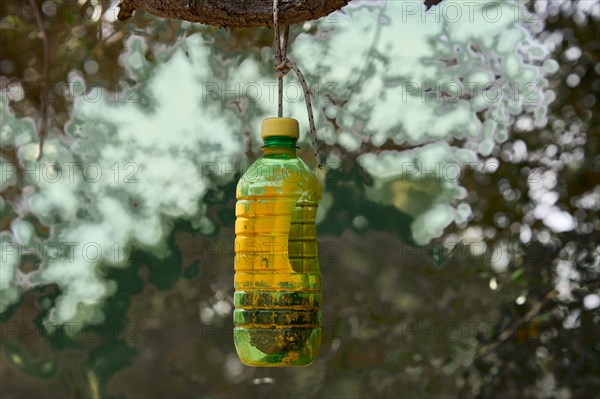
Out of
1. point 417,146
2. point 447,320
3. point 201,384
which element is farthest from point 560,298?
point 201,384

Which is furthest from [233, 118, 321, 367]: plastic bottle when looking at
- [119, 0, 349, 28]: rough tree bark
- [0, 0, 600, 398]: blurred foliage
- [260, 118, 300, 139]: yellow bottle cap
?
[0, 0, 600, 398]: blurred foliage

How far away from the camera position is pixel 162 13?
204 cm

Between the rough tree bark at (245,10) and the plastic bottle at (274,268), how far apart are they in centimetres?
22

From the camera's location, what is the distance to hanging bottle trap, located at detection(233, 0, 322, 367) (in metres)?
2.05

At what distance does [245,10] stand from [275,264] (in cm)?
60

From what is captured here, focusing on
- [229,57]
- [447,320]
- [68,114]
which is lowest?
[447,320]

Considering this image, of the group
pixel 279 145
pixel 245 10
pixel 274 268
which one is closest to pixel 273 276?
pixel 274 268

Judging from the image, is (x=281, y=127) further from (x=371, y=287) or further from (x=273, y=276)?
(x=371, y=287)

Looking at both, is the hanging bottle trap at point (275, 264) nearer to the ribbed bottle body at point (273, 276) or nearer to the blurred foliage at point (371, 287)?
the ribbed bottle body at point (273, 276)

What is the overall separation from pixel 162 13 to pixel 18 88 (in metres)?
2.88

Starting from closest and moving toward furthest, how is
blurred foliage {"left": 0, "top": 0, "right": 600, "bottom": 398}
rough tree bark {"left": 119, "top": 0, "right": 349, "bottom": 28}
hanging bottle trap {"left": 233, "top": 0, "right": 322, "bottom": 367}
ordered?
rough tree bark {"left": 119, "top": 0, "right": 349, "bottom": 28} → hanging bottle trap {"left": 233, "top": 0, "right": 322, "bottom": 367} → blurred foliage {"left": 0, "top": 0, "right": 600, "bottom": 398}

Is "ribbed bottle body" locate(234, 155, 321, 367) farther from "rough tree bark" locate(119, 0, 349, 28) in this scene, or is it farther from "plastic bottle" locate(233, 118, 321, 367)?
"rough tree bark" locate(119, 0, 349, 28)

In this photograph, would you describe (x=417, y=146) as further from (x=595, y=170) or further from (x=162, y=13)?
(x=162, y=13)

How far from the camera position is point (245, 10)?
6.43 feet
